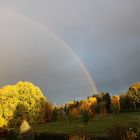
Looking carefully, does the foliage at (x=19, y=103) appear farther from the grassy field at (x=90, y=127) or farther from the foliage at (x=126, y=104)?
the foliage at (x=126, y=104)

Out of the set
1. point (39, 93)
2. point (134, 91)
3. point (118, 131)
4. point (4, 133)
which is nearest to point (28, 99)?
point (39, 93)

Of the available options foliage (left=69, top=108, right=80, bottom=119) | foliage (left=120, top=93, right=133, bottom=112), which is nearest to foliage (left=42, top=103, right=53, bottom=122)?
foliage (left=69, top=108, right=80, bottom=119)

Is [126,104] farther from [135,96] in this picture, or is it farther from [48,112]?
[48,112]

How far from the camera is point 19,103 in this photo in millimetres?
82312

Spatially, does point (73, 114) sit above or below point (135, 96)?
below

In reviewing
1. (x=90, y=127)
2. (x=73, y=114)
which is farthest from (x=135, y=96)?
(x=90, y=127)

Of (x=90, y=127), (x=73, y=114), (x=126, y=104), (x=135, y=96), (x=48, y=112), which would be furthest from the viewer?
(x=126, y=104)

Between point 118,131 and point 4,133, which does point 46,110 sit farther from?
point 118,131

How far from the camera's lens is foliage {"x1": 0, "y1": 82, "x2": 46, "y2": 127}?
80125mm

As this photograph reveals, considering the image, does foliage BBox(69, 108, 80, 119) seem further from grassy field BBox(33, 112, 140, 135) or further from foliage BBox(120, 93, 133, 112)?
foliage BBox(120, 93, 133, 112)

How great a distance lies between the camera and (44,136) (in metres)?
45.2

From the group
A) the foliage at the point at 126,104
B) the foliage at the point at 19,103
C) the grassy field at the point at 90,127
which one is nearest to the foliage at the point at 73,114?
the foliage at the point at 19,103

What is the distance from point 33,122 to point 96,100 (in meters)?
58.4

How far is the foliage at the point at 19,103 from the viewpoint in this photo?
80.1 m
